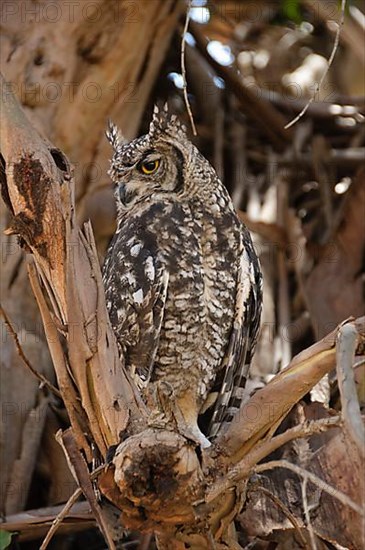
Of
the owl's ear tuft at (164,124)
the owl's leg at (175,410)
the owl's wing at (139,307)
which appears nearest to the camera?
the owl's leg at (175,410)

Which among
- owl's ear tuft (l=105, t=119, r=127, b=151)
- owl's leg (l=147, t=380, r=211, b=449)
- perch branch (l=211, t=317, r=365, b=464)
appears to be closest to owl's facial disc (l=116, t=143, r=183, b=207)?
owl's ear tuft (l=105, t=119, r=127, b=151)

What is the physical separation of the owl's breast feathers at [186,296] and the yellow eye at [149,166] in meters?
0.10

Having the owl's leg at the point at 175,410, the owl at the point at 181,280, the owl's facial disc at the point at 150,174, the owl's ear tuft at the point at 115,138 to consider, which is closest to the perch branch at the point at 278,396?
the owl's leg at the point at 175,410

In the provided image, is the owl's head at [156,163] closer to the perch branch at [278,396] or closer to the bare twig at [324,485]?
the perch branch at [278,396]

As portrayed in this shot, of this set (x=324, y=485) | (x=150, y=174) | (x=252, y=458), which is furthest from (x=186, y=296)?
(x=324, y=485)

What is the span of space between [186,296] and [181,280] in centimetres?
6

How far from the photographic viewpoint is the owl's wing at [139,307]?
2.80 meters

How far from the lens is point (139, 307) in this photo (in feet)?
9.18

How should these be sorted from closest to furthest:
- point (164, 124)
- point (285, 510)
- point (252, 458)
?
point (252, 458)
point (285, 510)
point (164, 124)

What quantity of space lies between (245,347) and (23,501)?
100 centimetres

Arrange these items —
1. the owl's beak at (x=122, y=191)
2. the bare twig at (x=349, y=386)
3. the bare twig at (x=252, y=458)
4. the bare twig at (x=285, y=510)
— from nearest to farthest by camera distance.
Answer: the bare twig at (x=349, y=386) < the bare twig at (x=252, y=458) < the bare twig at (x=285, y=510) < the owl's beak at (x=122, y=191)

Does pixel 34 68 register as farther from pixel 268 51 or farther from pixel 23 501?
pixel 268 51

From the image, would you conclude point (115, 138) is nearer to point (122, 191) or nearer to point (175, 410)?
point (122, 191)

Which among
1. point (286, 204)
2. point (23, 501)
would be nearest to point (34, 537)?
point (23, 501)
